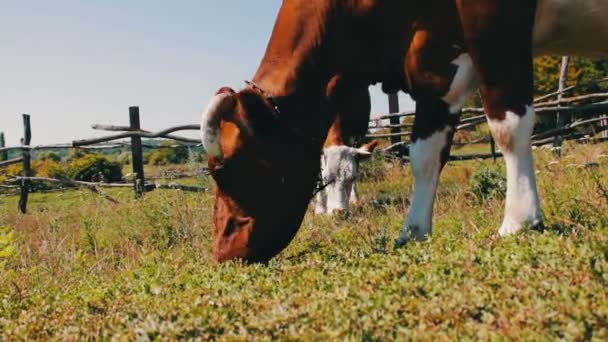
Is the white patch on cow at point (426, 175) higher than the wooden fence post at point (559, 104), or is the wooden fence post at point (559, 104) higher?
the wooden fence post at point (559, 104)

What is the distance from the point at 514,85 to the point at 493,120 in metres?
0.21

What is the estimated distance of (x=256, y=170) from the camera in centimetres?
392

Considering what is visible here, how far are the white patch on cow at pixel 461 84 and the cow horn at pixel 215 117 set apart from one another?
4.12 feet

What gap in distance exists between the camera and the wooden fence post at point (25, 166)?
14.4 m

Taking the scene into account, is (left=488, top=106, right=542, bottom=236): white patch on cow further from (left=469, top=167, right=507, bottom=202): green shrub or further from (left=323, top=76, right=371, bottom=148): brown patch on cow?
(left=469, top=167, right=507, bottom=202): green shrub

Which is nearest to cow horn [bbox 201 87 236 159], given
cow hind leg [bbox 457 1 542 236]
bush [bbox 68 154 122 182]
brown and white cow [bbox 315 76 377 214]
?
cow hind leg [bbox 457 1 542 236]

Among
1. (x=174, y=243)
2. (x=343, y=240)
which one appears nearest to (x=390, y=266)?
(x=343, y=240)

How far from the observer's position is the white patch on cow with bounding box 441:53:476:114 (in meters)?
3.55

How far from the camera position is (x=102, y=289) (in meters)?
3.15

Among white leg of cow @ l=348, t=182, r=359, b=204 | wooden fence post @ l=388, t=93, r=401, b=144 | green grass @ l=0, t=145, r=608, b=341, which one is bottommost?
white leg of cow @ l=348, t=182, r=359, b=204

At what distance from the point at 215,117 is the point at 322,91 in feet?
2.37

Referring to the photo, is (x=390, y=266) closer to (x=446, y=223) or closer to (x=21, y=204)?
(x=446, y=223)

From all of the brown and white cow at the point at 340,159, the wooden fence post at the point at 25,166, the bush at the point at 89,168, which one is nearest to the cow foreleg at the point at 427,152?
the brown and white cow at the point at 340,159

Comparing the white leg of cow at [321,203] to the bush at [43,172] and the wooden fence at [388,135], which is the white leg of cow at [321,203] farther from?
the bush at [43,172]
